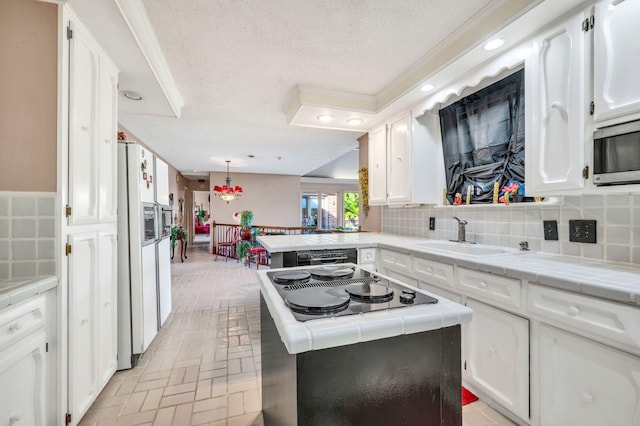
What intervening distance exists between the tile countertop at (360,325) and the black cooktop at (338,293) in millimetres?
36

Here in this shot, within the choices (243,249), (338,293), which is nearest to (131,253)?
(338,293)

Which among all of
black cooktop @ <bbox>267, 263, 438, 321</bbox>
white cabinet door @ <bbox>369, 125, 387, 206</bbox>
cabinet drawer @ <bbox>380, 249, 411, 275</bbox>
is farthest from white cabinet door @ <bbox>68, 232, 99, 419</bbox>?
white cabinet door @ <bbox>369, 125, 387, 206</bbox>

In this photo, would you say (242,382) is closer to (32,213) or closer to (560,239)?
(32,213)

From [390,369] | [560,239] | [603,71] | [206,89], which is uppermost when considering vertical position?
[206,89]

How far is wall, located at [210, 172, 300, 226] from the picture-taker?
29.1 ft

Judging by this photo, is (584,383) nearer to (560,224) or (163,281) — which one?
(560,224)

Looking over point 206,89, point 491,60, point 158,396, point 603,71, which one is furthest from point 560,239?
point 206,89

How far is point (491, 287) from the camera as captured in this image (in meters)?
1.62

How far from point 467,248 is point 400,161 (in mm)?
1139

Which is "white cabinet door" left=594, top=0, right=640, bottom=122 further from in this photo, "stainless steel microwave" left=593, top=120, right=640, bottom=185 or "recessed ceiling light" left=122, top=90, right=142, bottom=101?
"recessed ceiling light" left=122, top=90, right=142, bottom=101

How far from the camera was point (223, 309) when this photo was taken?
11.8 feet

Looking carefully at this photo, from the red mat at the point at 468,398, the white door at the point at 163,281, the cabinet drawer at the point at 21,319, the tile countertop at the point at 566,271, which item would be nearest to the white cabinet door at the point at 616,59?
the tile countertop at the point at 566,271

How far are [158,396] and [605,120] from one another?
306cm

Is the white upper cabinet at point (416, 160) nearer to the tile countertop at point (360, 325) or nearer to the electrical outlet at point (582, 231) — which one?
the electrical outlet at point (582, 231)
